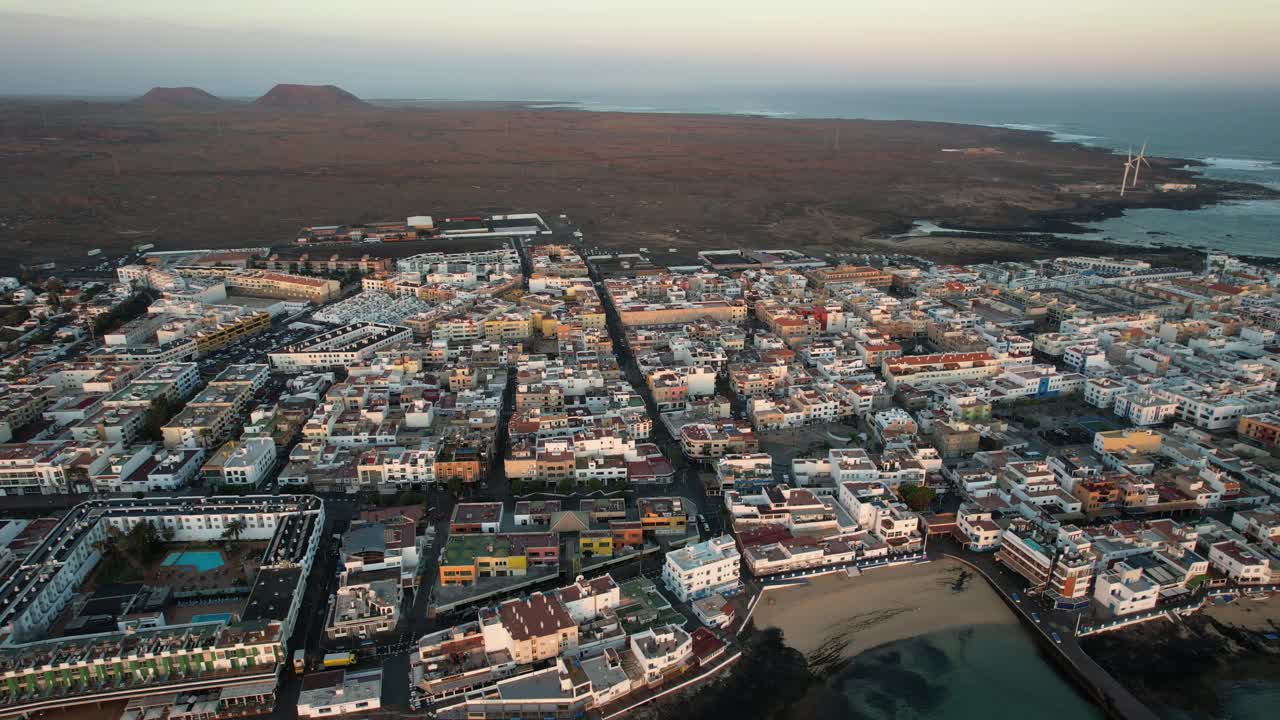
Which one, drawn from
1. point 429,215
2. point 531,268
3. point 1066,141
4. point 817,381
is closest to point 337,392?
point 817,381

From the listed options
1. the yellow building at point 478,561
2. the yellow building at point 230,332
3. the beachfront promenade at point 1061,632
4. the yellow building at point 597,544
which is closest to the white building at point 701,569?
the yellow building at point 597,544

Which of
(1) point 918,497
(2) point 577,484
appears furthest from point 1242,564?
(2) point 577,484

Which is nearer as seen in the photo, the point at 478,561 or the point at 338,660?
the point at 338,660

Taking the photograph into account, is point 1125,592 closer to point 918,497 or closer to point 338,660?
point 918,497

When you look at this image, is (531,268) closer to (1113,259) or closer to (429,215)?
(429,215)

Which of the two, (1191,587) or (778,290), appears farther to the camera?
(778,290)

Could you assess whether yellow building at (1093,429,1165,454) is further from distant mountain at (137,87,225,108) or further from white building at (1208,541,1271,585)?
distant mountain at (137,87,225,108)
